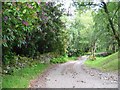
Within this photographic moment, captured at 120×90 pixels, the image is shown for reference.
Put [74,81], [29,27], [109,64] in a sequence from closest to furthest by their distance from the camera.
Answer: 1. [29,27]
2. [74,81]
3. [109,64]

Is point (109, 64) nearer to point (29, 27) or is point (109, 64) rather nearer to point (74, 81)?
point (74, 81)

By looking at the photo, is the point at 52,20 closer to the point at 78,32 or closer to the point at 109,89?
the point at 109,89

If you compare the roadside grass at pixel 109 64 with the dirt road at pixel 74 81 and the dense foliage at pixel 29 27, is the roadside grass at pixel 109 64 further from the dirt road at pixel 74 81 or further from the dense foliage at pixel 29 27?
the dense foliage at pixel 29 27

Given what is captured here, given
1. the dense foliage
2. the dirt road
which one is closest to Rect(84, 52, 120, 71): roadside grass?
the dirt road

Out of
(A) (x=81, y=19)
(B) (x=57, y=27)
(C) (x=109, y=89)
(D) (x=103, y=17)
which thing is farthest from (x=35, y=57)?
(A) (x=81, y=19)

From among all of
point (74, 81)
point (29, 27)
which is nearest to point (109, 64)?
point (74, 81)

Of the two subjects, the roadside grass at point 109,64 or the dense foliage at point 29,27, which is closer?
the dense foliage at point 29,27

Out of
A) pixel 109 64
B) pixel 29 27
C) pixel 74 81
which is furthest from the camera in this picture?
pixel 109 64

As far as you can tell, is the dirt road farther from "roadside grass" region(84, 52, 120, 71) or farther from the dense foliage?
"roadside grass" region(84, 52, 120, 71)

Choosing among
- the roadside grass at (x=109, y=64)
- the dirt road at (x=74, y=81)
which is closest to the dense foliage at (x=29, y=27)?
the dirt road at (x=74, y=81)

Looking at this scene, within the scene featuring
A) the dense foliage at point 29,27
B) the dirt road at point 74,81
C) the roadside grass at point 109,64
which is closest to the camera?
the dense foliage at point 29,27

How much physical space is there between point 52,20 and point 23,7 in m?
13.7

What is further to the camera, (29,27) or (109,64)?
(109,64)

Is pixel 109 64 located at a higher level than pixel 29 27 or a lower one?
lower
